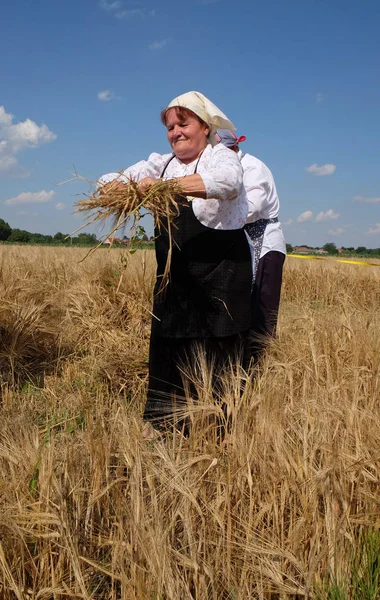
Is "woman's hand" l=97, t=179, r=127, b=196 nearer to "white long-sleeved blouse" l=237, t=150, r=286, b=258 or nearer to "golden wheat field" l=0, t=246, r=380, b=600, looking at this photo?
"golden wheat field" l=0, t=246, r=380, b=600

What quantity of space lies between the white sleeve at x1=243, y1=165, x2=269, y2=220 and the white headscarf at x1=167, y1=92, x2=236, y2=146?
32.5 inches

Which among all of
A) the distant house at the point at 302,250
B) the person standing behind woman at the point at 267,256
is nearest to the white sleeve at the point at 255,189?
the person standing behind woman at the point at 267,256

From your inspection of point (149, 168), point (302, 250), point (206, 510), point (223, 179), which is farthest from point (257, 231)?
point (302, 250)

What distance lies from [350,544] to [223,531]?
339 mm

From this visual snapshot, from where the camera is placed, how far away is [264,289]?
11.4 feet

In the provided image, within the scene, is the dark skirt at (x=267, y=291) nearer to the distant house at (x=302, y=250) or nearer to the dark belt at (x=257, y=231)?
the dark belt at (x=257, y=231)

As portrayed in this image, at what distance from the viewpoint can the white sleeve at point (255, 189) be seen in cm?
311

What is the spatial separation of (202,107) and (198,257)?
607 millimetres

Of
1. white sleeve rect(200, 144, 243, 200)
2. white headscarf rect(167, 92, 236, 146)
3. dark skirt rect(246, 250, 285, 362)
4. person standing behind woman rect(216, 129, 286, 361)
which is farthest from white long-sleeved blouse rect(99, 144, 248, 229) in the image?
dark skirt rect(246, 250, 285, 362)

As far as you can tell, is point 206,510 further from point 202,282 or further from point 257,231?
point 257,231

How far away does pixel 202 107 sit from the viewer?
7.41ft

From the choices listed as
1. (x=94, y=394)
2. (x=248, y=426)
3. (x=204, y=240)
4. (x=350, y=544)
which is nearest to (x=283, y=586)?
(x=350, y=544)

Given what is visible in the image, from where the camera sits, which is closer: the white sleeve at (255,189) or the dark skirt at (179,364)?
the dark skirt at (179,364)

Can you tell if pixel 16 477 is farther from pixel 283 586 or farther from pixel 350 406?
pixel 350 406
